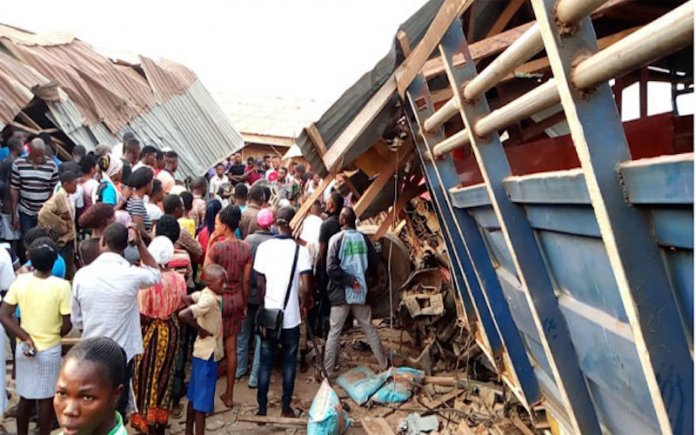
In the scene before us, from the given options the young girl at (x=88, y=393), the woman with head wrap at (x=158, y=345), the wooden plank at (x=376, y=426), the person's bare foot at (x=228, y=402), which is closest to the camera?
the young girl at (x=88, y=393)

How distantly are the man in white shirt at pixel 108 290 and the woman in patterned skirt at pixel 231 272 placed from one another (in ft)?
4.11

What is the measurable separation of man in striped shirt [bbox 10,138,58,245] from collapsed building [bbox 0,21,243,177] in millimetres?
2158

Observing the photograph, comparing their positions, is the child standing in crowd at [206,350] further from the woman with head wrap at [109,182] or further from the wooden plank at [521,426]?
the wooden plank at [521,426]

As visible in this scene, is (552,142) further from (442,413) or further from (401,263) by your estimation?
(401,263)

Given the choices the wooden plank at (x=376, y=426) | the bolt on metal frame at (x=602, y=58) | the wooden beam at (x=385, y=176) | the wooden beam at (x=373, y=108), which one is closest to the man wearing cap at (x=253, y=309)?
the wooden beam at (x=385, y=176)

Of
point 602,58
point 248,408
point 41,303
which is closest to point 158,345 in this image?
point 41,303

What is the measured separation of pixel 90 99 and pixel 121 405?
8.15 metres

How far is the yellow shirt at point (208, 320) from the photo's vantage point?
4383 millimetres

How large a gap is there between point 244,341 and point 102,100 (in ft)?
24.0

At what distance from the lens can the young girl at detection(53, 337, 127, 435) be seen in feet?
6.28

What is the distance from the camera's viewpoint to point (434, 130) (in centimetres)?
336

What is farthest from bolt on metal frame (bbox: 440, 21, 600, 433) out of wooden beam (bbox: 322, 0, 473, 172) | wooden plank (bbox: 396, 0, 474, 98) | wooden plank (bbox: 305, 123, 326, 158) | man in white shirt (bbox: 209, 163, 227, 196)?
man in white shirt (bbox: 209, 163, 227, 196)

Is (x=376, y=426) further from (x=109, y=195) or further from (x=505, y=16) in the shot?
(x=109, y=195)

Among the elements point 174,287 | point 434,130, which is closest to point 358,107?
point 434,130
